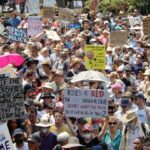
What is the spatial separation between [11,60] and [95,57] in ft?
5.78

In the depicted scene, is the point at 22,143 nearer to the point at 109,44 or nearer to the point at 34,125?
the point at 34,125

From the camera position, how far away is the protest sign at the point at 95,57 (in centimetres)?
1700

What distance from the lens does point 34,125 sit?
12266 millimetres

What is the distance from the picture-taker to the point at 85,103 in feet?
40.5

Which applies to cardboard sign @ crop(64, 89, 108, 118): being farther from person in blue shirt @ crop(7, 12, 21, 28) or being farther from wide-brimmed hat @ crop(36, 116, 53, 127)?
person in blue shirt @ crop(7, 12, 21, 28)

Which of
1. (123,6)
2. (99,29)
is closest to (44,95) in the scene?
(99,29)

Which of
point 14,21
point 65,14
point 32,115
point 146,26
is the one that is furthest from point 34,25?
point 32,115

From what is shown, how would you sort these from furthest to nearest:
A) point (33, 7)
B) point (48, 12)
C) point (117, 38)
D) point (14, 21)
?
1. point (14, 21)
2. point (48, 12)
3. point (33, 7)
4. point (117, 38)

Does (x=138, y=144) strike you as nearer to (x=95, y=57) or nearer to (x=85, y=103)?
(x=85, y=103)

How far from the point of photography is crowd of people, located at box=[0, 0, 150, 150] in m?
11.8

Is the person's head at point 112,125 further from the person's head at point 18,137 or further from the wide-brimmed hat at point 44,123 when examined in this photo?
the person's head at point 18,137

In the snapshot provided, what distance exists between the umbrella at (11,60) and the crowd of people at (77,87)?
141mm

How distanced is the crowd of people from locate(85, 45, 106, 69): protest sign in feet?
0.90

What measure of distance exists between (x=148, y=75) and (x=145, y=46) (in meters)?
4.85
